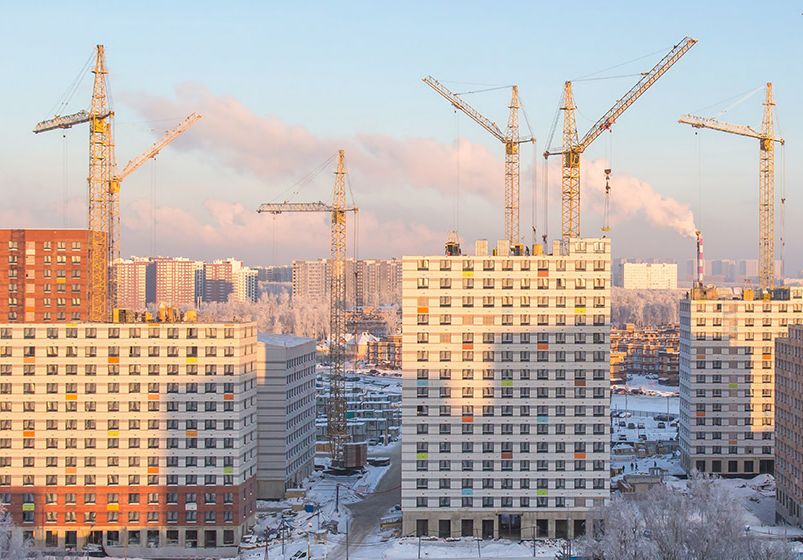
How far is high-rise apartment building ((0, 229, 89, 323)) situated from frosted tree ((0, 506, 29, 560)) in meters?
58.4

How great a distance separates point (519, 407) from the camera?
119875 mm

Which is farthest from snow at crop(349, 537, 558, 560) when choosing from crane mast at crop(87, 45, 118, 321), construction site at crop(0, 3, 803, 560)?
crane mast at crop(87, 45, 118, 321)

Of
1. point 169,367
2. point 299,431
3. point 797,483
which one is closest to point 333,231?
point 299,431

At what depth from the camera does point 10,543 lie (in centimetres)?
9775

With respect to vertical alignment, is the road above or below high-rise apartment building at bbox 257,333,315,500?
below

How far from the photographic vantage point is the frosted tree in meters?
93.6

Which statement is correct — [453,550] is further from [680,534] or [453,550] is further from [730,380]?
[730,380]

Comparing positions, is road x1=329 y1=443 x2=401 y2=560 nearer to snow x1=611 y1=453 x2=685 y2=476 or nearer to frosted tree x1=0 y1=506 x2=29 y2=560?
frosted tree x1=0 y1=506 x2=29 y2=560

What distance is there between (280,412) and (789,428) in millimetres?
57953

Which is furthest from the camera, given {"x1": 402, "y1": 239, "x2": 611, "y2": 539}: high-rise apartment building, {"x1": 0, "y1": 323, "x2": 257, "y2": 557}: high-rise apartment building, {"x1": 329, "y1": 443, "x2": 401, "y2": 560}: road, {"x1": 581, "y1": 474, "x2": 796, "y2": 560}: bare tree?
{"x1": 329, "y1": 443, "x2": 401, "y2": 560}: road

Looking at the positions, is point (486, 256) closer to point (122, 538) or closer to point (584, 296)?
point (584, 296)

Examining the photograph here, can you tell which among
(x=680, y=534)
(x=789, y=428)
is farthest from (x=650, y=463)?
Result: (x=680, y=534)

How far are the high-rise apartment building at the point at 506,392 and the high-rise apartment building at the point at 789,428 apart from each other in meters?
20.4

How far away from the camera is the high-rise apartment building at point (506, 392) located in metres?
119
